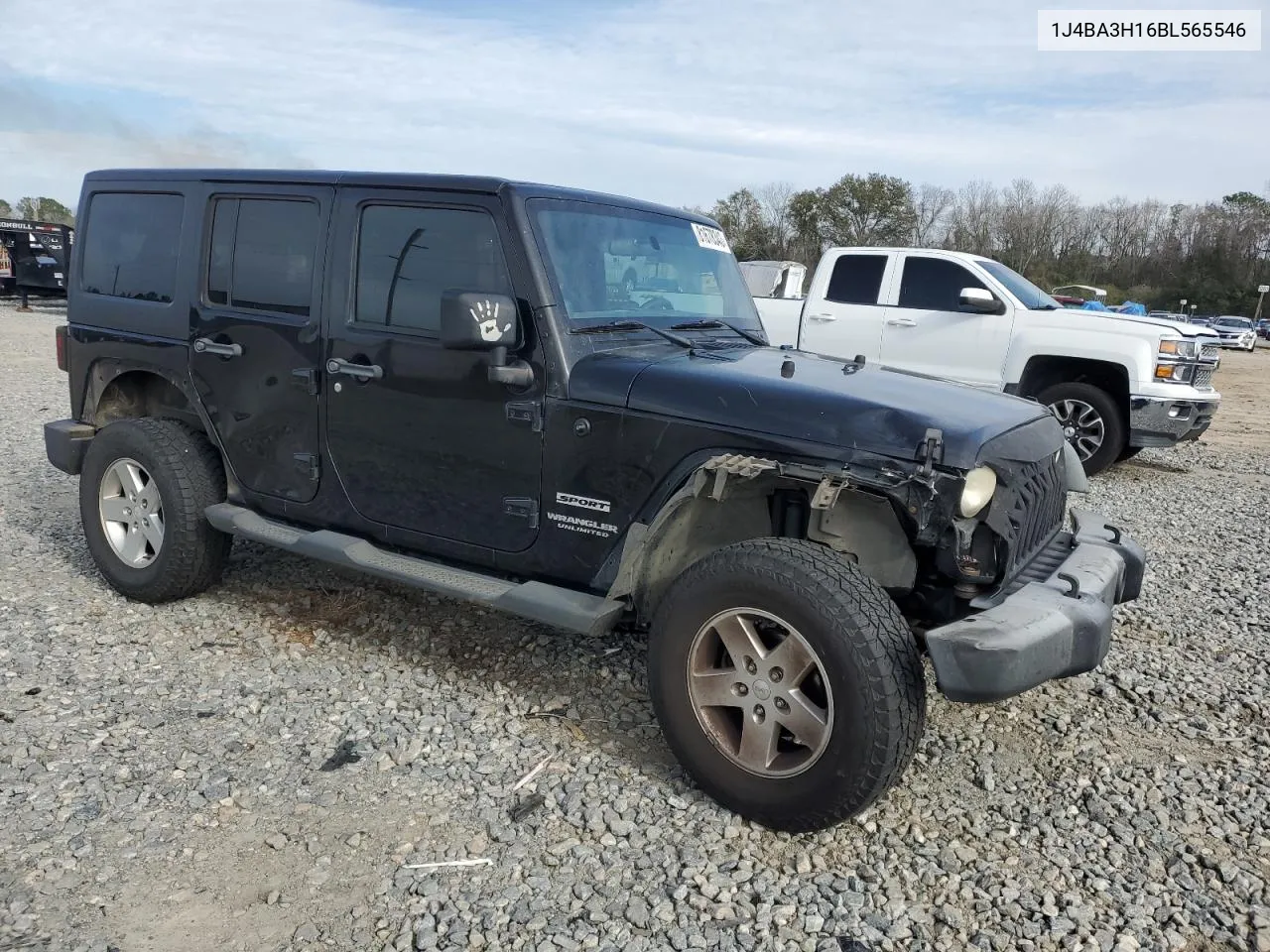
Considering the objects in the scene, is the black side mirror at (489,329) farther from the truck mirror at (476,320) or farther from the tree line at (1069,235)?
the tree line at (1069,235)

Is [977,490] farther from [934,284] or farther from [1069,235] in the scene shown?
[1069,235]

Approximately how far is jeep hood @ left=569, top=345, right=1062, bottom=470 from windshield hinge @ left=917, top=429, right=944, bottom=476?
0.02 metres

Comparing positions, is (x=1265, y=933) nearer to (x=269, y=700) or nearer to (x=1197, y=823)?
(x=1197, y=823)

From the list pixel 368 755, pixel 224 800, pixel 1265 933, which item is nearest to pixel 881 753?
pixel 1265 933

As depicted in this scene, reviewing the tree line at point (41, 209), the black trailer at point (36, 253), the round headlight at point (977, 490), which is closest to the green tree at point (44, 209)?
the tree line at point (41, 209)

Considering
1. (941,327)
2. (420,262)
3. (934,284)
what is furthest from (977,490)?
(934,284)

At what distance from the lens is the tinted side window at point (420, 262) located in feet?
11.3

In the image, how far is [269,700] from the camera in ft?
12.0

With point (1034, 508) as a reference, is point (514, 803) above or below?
below

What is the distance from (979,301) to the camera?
26.9 feet

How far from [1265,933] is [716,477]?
1882 millimetres

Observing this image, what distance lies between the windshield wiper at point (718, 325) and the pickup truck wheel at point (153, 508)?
7.34ft

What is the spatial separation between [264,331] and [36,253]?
932 inches

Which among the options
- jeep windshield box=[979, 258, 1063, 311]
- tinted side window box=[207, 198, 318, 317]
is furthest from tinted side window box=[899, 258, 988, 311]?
tinted side window box=[207, 198, 318, 317]
